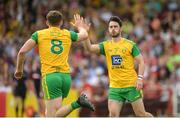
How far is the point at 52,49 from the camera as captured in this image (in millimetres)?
15672

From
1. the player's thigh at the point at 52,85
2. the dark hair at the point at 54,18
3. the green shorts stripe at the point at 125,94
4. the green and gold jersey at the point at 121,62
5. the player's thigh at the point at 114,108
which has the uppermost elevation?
the dark hair at the point at 54,18

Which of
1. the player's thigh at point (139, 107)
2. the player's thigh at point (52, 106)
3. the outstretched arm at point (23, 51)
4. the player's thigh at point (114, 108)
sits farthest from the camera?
the player's thigh at point (139, 107)

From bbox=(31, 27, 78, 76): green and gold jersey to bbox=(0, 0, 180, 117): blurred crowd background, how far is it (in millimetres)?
6999

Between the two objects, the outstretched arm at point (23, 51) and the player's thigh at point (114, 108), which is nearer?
the outstretched arm at point (23, 51)

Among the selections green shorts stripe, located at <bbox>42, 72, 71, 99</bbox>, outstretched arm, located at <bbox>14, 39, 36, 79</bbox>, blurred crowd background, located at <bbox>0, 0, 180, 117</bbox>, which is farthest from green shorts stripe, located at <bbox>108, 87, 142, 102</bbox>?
blurred crowd background, located at <bbox>0, 0, 180, 117</bbox>

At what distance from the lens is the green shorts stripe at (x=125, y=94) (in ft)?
54.1

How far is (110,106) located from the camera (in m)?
16.5

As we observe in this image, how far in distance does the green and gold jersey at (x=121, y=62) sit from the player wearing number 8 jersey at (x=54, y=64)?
1093 mm

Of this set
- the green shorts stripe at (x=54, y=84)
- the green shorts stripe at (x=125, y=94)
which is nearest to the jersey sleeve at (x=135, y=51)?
the green shorts stripe at (x=125, y=94)

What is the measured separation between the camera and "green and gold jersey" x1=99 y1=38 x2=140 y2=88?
16.6 meters

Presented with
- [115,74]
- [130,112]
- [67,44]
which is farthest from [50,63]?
[130,112]

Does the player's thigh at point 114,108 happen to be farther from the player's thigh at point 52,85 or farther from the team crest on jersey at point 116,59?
the player's thigh at point 52,85

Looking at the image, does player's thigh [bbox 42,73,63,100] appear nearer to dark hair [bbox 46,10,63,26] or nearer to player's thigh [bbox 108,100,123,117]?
dark hair [bbox 46,10,63,26]

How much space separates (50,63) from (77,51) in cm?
1164
